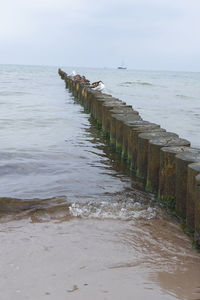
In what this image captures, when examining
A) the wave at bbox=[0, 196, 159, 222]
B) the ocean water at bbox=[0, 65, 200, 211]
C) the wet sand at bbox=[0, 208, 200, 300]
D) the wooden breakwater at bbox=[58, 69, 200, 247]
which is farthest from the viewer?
the ocean water at bbox=[0, 65, 200, 211]

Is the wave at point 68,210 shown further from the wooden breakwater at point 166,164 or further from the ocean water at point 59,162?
the wooden breakwater at point 166,164

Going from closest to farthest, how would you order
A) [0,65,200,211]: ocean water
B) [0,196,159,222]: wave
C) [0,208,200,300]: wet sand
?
1. [0,208,200,300]: wet sand
2. [0,196,159,222]: wave
3. [0,65,200,211]: ocean water

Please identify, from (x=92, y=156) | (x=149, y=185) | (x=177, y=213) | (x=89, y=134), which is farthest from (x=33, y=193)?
(x=89, y=134)

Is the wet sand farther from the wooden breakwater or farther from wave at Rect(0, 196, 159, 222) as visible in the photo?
the wooden breakwater

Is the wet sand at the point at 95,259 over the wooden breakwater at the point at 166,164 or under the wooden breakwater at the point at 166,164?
under

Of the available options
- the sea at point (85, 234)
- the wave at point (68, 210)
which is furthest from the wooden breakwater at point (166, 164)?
the wave at point (68, 210)

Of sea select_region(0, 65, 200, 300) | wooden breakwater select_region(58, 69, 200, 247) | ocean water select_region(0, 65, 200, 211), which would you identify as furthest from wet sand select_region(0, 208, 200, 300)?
ocean water select_region(0, 65, 200, 211)

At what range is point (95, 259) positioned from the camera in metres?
3.29

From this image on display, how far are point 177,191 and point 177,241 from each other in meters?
0.57

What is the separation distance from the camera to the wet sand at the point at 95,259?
280 cm

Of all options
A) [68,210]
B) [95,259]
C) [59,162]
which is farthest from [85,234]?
[59,162]

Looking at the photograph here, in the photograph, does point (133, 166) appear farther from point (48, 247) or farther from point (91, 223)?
point (48, 247)

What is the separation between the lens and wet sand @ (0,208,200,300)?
2801 millimetres

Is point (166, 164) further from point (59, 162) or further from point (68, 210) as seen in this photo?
point (59, 162)
